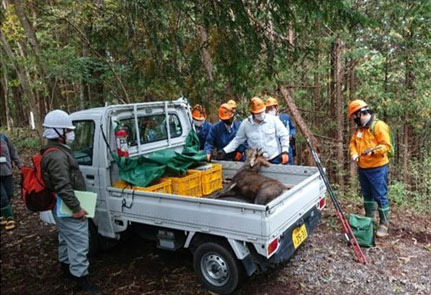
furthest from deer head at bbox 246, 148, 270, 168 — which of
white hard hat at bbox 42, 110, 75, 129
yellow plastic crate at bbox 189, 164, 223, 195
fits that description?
white hard hat at bbox 42, 110, 75, 129

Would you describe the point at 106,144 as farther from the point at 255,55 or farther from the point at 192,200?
the point at 255,55

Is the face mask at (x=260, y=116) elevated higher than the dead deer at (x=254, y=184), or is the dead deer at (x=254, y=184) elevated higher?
the face mask at (x=260, y=116)

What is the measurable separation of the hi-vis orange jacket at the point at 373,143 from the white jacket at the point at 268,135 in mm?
1018

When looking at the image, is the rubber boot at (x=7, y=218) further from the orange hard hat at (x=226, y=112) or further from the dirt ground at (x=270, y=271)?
the orange hard hat at (x=226, y=112)

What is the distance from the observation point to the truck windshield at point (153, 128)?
4742 millimetres

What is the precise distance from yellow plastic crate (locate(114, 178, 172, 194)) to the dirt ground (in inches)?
40.4

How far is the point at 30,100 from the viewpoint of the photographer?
9.65 meters

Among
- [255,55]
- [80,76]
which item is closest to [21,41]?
[80,76]

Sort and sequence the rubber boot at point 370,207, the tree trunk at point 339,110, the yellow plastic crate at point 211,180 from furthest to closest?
the tree trunk at point 339,110 → the rubber boot at point 370,207 → the yellow plastic crate at point 211,180

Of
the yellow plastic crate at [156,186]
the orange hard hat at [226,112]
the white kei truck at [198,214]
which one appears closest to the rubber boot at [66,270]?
the white kei truck at [198,214]

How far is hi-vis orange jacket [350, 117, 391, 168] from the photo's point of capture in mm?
4805

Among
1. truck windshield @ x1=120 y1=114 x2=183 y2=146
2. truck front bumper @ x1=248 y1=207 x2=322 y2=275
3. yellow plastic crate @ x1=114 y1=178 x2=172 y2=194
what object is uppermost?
truck windshield @ x1=120 y1=114 x2=183 y2=146

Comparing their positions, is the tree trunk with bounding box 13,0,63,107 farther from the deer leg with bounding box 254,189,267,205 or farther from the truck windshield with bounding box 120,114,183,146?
the deer leg with bounding box 254,189,267,205

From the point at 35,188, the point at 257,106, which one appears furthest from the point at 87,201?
the point at 257,106
